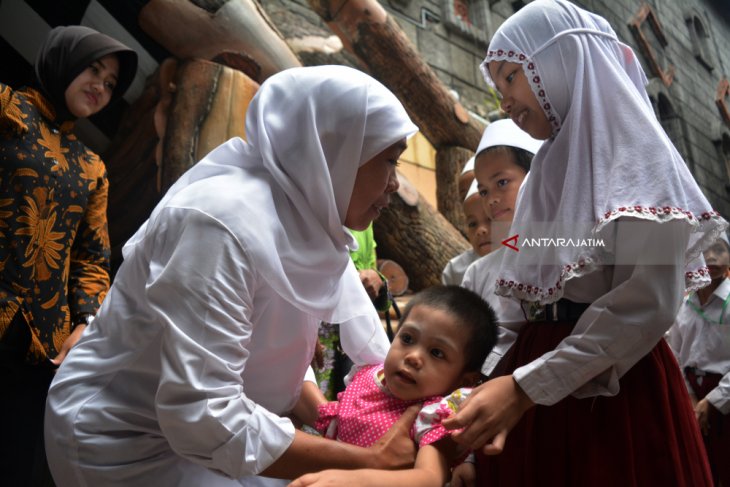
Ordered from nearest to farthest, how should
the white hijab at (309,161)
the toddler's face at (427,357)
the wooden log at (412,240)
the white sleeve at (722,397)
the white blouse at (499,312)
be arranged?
the white hijab at (309,161), the toddler's face at (427,357), the white blouse at (499,312), the white sleeve at (722,397), the wooden log at (412,240)

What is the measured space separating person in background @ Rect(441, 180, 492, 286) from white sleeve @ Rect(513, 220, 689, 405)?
3.78 ft

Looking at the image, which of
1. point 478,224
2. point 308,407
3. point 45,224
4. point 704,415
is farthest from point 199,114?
point 704,415

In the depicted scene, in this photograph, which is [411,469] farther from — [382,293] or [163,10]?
[163,10]

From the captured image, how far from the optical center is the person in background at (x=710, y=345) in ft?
7.88

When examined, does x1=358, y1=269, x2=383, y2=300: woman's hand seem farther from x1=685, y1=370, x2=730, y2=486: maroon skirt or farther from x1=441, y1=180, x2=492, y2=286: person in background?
x1=685, y1=370, x2=730, y2=486: maroon skirt

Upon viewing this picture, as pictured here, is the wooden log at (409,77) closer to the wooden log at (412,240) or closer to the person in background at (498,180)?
the wooden log at (412,240)

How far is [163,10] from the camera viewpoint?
2.49m

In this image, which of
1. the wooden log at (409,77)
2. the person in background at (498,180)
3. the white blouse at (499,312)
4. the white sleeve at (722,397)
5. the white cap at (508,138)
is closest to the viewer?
the white blouse at (499,312)

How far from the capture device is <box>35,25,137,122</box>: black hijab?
1.69 meters

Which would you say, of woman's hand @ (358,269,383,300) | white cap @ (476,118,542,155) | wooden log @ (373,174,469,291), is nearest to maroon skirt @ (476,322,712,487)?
white cap @ (476,118,542,155)

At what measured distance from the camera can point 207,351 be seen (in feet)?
2.52

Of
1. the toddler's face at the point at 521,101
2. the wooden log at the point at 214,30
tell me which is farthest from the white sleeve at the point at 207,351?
the wooden log at the point at 214,30

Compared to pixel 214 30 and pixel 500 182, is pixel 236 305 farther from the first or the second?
pixel 214 30

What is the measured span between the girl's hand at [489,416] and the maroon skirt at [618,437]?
0.55 ft
